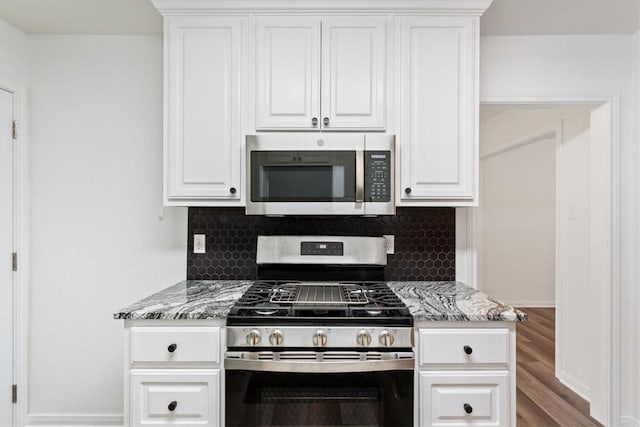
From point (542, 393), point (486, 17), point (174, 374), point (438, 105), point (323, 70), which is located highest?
point (486, 17)

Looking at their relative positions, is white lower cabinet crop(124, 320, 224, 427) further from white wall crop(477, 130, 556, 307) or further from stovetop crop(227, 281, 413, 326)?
white wall crop(477, 130, 556, 307)

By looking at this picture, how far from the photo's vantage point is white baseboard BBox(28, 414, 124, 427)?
7.60 ft

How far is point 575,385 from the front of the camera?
2.86 m

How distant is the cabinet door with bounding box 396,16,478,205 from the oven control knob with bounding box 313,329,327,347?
33.6 inches

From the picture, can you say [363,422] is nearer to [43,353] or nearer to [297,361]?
[297,361]

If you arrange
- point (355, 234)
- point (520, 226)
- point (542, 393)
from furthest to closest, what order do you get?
point (520, 226), point (542, 393), point (355, 234)

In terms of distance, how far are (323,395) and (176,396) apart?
61cm

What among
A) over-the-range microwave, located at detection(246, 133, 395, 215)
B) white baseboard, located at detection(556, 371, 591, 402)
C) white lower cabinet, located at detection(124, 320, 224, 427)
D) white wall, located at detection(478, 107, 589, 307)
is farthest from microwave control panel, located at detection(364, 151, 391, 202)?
white wall, located at detection(478, 107, 589, 307)

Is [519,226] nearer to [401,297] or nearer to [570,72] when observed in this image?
[570,72]

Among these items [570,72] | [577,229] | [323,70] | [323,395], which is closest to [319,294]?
[323,395]

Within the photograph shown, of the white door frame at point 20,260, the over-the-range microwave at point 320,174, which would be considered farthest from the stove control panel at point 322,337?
the white door frame at point 20,260

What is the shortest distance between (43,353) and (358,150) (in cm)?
229

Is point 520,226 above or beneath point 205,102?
beneath

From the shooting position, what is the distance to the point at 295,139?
192 cm
